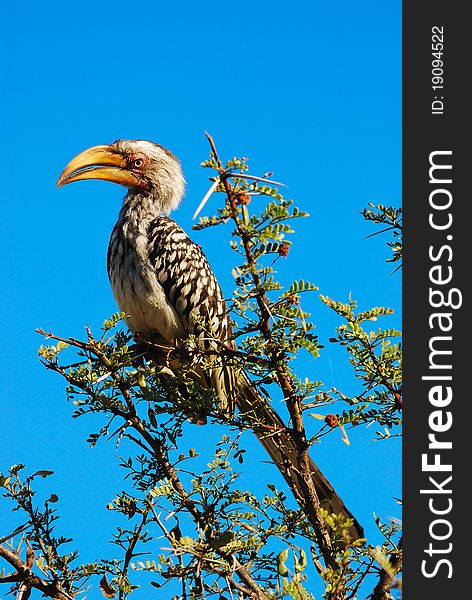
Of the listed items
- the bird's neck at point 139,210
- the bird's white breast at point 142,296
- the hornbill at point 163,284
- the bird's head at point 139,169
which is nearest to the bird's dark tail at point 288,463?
the hornbill at point 163,284

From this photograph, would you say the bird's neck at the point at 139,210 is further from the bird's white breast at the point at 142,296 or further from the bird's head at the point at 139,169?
the bird's white breast at the point at 142,296

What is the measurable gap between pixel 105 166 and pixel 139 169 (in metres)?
0.28

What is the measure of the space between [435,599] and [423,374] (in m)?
0.93

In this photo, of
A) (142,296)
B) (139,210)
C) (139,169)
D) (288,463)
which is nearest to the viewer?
(288,463)

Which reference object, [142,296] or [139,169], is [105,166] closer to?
[139,169]

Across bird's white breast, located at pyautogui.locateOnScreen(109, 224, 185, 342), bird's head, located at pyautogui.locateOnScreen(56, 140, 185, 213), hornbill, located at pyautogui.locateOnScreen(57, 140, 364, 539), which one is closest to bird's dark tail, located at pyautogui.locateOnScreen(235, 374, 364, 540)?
hornbill, located at pyautogui.locateOnScreen(57, 140, 364, 539)

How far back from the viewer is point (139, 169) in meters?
6.34

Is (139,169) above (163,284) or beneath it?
above

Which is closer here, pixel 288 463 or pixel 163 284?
pixel 288 463

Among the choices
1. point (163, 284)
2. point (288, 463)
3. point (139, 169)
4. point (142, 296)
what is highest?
point (139, 169)

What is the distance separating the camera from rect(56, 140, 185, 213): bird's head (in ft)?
20.2

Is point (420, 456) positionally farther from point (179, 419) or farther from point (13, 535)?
point (13, 535)

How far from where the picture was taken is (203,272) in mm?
5492

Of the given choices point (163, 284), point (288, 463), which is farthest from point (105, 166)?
point (288, 463)
